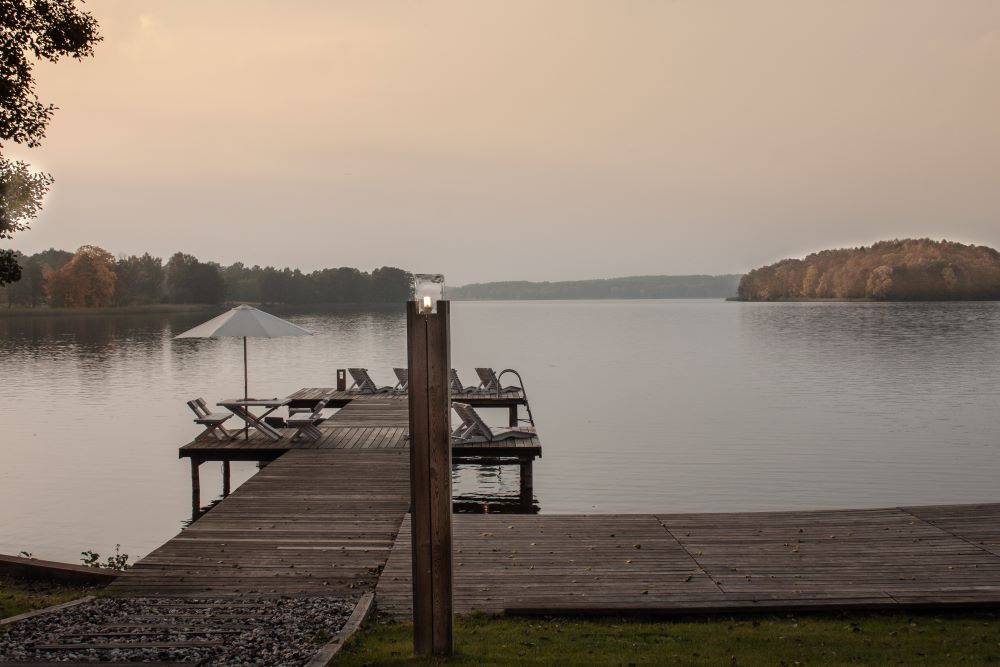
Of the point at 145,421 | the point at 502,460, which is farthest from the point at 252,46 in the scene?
the point at 502,460

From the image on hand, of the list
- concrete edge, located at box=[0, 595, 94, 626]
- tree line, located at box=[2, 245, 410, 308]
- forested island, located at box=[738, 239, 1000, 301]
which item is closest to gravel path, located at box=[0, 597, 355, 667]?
concrete edge, located at box=[0, 595, 94, 626]

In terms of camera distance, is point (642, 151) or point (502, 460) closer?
point (502, 460)

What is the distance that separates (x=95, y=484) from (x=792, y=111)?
32.2 meters

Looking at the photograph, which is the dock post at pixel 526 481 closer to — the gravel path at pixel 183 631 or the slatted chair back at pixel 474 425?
the slatted chair back at pixel 474 425

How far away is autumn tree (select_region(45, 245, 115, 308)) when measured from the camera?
9062cm

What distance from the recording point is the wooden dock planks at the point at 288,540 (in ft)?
19.1

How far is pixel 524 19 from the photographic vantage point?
25.2 metres

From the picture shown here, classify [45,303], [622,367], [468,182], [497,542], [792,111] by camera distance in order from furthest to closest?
[45,303], [468,182], [622,367], [792,111], [497,542]

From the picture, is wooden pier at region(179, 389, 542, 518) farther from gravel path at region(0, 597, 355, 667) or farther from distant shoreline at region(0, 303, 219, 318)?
distant shoreline at region(0, 303, 219, 318)

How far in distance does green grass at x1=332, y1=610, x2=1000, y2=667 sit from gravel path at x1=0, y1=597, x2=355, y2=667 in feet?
1.10

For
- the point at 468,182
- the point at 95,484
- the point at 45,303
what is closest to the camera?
the point at 95,484

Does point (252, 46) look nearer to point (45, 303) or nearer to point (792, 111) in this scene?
point (792, 111)

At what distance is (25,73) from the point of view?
27.4 ft

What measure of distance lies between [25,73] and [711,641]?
848 centimetres
